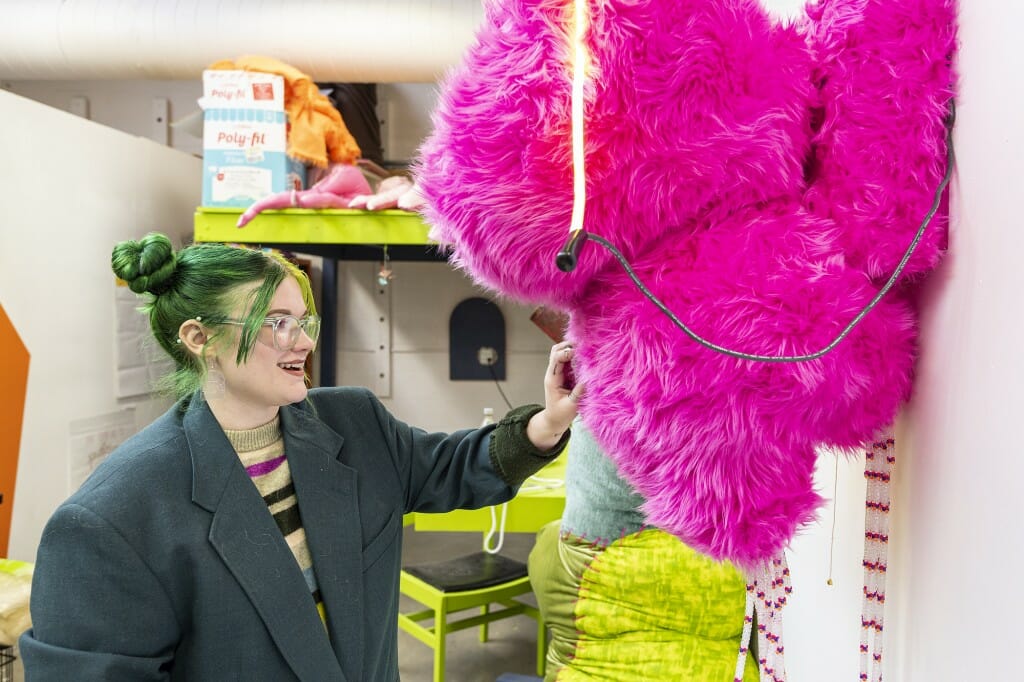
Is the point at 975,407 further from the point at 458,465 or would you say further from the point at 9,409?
the point at 9,409

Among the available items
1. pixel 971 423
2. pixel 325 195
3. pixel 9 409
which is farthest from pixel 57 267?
pixel 971 423

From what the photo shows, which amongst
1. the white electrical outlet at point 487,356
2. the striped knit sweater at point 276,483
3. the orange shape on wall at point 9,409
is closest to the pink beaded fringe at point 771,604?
the striped knit sweater at point 276,483

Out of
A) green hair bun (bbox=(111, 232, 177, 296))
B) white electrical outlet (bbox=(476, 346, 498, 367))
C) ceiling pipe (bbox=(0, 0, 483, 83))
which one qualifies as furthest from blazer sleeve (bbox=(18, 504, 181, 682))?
white electrical outlet (bbox=(476, 346, 498, 367))

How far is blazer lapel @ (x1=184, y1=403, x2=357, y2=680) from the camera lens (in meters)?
0.85

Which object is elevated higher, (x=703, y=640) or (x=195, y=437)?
(x=195, y=437)

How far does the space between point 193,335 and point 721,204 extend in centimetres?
67

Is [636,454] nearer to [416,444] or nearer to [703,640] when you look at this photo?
[416,444]

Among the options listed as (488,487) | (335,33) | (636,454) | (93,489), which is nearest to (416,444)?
(488,487)

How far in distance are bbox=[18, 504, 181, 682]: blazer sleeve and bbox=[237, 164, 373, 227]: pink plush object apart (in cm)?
159

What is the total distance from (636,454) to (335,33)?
94.0 inches

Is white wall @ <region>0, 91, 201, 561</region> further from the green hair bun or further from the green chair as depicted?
the green hair bun

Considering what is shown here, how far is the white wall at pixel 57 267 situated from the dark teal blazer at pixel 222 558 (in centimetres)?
165

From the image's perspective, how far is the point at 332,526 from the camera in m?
0.94

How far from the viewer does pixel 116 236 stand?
271 centimetres
